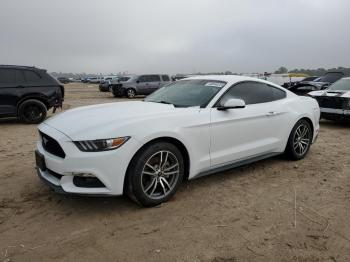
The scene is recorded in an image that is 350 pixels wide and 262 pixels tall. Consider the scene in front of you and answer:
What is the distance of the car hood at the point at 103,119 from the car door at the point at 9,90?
21.1 feet

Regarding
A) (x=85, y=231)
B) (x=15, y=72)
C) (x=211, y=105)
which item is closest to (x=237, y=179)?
(x=211, y=105)

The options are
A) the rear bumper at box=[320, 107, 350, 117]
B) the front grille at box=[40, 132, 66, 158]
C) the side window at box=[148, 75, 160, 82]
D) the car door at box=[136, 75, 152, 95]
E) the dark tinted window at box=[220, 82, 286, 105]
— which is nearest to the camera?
the front grille at box=[40, 132, 66, 158]

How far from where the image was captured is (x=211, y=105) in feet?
14.8

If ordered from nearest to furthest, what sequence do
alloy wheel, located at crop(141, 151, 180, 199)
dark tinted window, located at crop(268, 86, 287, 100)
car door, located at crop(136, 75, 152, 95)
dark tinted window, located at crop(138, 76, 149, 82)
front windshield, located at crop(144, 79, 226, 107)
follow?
alloy wheel, located at crop(141, 151, 180, 199) < front windshield, located at crop(144, 79, 226, 107) < dark tinted window, located at crop(268, 86, 287, 100) < car door, located at crop(136, 75, 152, 95) < dark tinted window, located at crop(138, 76, 149, 82)

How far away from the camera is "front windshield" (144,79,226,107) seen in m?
4.66

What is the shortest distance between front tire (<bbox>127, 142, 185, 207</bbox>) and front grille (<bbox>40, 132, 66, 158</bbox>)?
772 millimetres

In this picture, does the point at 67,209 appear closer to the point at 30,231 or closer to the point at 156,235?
the point at 30,231

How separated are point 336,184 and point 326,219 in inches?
49.0

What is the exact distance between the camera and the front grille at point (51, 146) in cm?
375

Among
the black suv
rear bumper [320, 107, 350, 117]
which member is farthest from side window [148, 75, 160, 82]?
rear bumper [320, 107, 350, 117]

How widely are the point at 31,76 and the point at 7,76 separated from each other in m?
0.65

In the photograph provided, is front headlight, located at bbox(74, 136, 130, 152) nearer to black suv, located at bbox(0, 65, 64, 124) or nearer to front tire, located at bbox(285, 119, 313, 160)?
front tire, located at bbox(285, 119, 313, 160)

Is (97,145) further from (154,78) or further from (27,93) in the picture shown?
(154,78)

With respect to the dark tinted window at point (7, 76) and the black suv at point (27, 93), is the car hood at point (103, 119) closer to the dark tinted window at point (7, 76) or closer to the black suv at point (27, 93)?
the black suv at point (27, 93)
